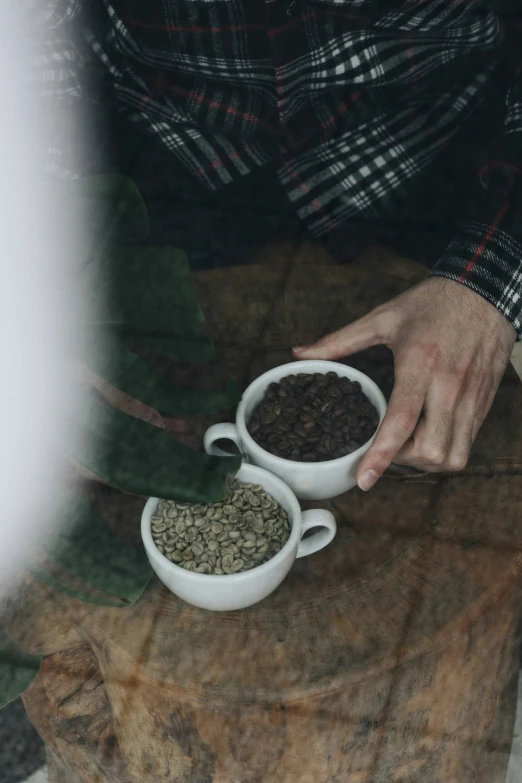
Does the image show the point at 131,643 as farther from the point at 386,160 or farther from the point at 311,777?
the point at 386,160

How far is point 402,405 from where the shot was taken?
0.45m

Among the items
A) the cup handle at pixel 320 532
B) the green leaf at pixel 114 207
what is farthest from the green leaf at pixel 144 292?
the cup handle at pixel 320 532

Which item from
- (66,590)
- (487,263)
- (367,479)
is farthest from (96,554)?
(487,263)

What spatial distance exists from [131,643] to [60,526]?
9 centimetres

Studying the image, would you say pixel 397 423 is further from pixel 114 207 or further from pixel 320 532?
pixel 114 207

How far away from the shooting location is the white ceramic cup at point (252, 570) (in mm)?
359

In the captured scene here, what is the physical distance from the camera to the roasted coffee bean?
43 cm

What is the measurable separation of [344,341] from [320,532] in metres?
0.14

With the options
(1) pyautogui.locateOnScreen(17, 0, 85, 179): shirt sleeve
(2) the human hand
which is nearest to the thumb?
(2) the human hand

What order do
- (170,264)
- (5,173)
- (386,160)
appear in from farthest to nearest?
(386,160)
(170,264)
(5,173)

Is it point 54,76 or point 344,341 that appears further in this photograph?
point 344,341

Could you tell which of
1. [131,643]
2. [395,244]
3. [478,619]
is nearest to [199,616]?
[131,643]

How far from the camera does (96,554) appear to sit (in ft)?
1.13

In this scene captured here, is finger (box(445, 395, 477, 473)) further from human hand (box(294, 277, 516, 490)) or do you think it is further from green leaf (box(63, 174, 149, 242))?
green leaf (box(63, 174, 149, 242))
